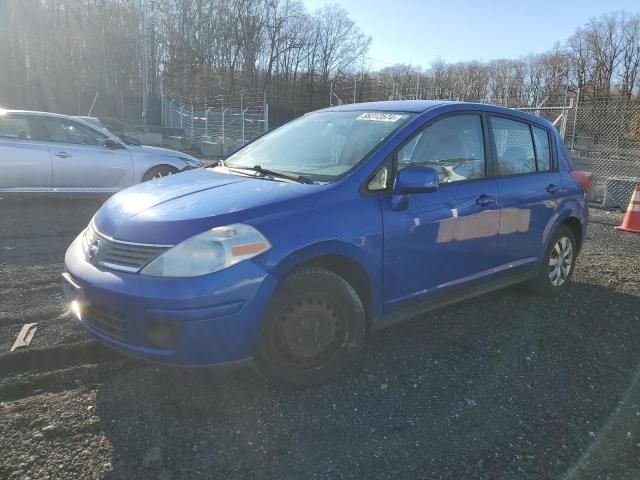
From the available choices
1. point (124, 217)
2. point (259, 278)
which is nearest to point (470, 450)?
point (259, 278)

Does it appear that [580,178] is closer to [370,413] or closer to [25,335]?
[370,413]

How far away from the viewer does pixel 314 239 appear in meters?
2.84

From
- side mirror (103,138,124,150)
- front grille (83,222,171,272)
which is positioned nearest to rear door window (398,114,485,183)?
front grille (83,222,171,272)

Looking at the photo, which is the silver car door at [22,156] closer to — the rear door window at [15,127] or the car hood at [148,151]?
the rear door window at [15,127]

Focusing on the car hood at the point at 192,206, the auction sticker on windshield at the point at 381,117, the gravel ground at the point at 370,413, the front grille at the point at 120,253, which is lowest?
the gravel ground at the point at 370,413

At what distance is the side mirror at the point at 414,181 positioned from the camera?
10.4 feet

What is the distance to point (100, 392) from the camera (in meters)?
2.87

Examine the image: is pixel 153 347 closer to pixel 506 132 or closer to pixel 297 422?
pixel 297 422

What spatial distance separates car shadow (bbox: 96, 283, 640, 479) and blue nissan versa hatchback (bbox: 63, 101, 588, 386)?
0.29 meters

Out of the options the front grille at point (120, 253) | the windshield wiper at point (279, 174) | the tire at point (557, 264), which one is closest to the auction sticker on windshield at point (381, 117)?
the windshield wiper at point (279, 174)

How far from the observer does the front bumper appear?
253 cm

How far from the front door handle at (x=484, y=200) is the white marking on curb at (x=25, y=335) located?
130 inches

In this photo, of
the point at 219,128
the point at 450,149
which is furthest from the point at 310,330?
the point at 219,128

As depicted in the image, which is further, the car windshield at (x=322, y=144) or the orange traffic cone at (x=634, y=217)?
the orange traffic cone at (x=634, y=217)
